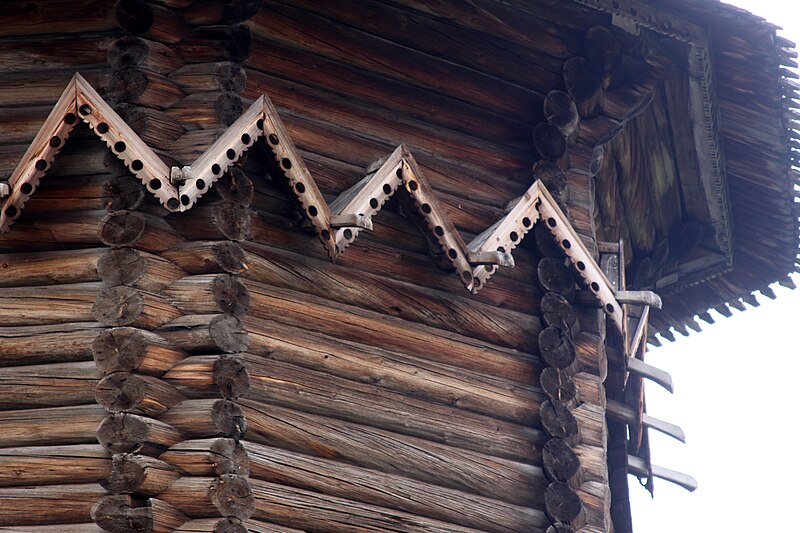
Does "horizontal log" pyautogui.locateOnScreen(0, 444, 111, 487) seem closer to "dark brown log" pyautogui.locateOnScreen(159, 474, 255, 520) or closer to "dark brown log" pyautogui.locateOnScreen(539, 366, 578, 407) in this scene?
"dark brown log" pyautogui.locateOnScreen(159, 474, 255, 520)

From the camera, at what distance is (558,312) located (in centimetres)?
772

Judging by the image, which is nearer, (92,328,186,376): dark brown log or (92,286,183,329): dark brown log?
(92,328,186,376): dark brown log

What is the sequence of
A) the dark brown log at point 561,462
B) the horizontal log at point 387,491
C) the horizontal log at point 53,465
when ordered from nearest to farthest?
the horizontal log at point 53,465 < the horizontal log at point 387,491 < the dark brown log at point 561,462

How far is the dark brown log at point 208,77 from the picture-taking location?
22.9 ft

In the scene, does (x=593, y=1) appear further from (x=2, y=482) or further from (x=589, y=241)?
(x=2, y=482)

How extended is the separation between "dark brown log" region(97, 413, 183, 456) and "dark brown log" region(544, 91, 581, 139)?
10.9 ft

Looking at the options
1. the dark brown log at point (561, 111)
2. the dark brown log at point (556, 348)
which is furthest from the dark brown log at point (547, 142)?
the dark brown log at point (556, 348)

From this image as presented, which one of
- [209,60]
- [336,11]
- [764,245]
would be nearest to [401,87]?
[336,11]

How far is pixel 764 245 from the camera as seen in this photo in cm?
1019

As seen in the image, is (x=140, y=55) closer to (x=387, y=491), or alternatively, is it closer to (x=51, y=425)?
(x=51, y=425)

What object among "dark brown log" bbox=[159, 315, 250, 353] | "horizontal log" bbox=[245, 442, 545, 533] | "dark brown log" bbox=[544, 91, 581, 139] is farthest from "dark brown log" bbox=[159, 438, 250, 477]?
"dark brown log" bbox=[544, 91, 581, 139]

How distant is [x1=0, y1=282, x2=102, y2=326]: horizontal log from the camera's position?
645cm

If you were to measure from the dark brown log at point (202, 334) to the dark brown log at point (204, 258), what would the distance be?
266 millimetres

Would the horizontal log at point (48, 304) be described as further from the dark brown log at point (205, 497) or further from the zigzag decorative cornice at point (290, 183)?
the dark brown log at point (205, 497)
